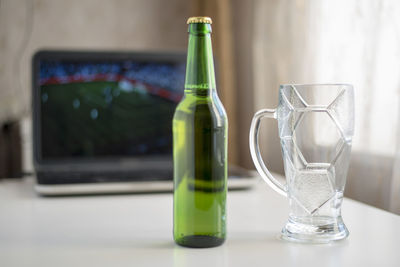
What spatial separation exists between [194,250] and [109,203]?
1.33 feet

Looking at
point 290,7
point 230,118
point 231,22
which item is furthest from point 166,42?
point 290,7

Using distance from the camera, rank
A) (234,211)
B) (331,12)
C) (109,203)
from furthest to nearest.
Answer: (331,12) < (109,203) < (234,211)

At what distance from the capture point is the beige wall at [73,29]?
1864mm

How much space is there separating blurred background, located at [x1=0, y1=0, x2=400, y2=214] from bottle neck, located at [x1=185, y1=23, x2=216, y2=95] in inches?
20.9

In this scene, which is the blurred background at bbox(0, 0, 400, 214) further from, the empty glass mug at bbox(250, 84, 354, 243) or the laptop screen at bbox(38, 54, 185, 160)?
the empty glass mug at bbox(250, 84, 354, 243)

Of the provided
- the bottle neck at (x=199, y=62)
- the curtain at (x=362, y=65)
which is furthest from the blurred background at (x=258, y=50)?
the bottle neck at (x=199, y=62)

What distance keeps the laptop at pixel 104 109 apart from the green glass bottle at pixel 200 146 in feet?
2.02

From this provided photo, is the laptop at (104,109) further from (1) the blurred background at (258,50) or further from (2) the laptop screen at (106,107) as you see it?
(1) the blurred background at (258,50)

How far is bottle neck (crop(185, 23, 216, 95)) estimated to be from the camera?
1.99ft

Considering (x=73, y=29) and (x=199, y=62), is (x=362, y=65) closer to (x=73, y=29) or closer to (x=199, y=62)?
(x=199, y=62)

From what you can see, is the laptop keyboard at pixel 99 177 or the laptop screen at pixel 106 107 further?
the laptop screen at pixel 106 107

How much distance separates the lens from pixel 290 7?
1.44 metres

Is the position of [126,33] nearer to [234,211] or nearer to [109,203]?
[109,203]

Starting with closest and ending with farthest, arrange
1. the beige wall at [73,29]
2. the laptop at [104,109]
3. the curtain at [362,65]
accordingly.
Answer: the curtain at [362,65], the laptop at [104,109], the beige wall at [73,29]
